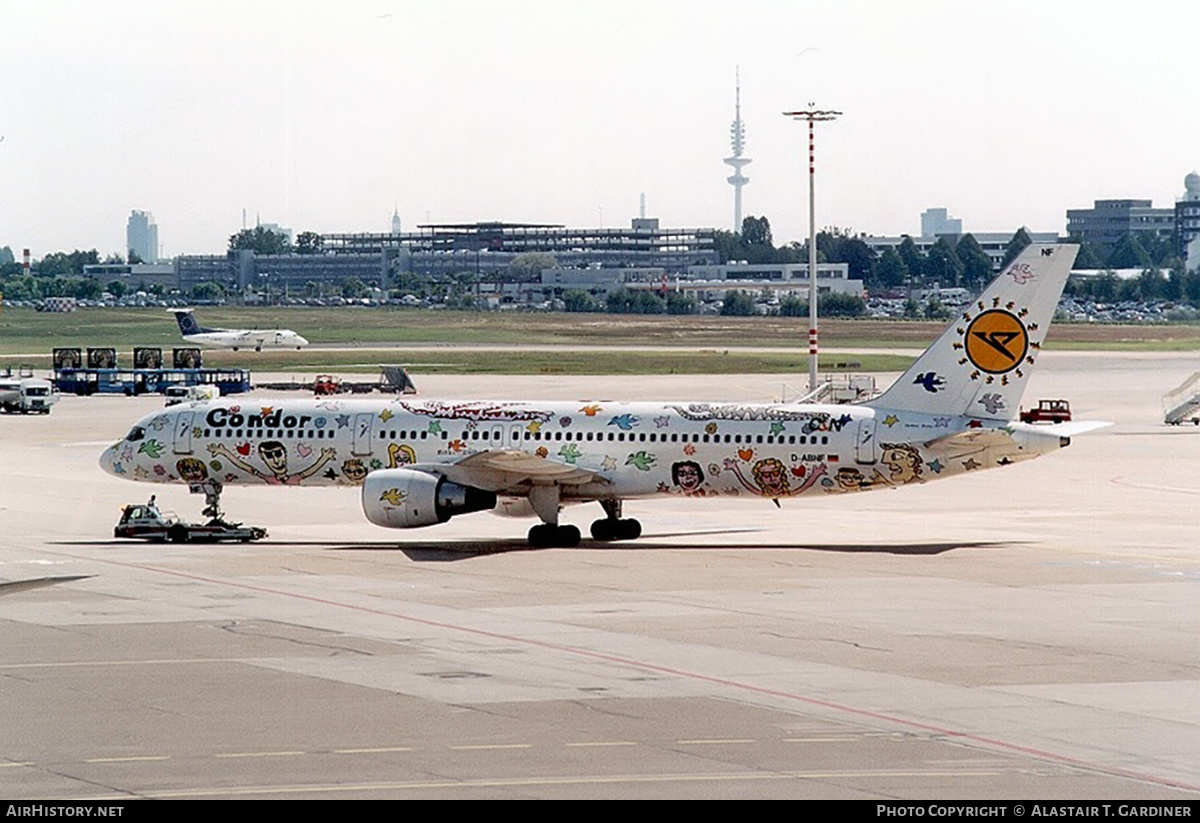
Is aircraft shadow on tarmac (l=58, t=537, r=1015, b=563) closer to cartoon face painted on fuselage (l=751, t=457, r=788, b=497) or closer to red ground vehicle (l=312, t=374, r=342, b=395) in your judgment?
cartoon face painted on fuselage (l=751, t=457, r=788, b=497)

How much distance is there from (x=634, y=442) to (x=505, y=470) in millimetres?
3575

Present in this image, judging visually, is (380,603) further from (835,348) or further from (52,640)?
(835,348)

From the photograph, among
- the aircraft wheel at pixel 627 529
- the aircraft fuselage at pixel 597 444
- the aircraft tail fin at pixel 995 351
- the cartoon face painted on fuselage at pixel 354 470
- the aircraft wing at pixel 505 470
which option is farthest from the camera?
the aircraft wheel at pixel 627 529

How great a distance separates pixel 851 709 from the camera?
28109mm

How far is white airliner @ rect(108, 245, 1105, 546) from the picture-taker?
5041 centimetres

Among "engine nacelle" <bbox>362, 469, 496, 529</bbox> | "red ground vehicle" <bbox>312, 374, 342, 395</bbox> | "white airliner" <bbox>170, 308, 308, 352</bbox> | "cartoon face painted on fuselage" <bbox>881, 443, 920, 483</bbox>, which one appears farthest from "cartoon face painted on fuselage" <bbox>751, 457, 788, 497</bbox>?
"white airliner" <bbox>170, 308, 308, 352</bbox>

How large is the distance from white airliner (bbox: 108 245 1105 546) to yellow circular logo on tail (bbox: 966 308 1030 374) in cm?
4

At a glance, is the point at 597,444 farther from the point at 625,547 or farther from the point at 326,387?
the point at 326,387

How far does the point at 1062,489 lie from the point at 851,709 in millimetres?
43483

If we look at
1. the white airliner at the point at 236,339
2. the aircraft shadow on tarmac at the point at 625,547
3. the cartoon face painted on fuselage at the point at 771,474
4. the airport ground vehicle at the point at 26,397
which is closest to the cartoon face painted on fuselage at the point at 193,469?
the aircraft shadow on tarmac at the point at 625,547

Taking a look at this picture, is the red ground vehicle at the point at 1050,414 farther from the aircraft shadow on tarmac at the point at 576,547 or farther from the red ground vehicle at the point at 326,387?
the aircraft shadow on tarmac at the point at 576,547

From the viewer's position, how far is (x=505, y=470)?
5144cm

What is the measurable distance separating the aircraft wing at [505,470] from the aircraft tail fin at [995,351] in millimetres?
8535

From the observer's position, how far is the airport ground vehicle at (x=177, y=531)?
53.2 meters
